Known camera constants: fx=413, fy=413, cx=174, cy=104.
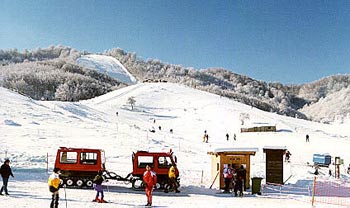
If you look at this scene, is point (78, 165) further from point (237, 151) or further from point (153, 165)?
point (237, 151)

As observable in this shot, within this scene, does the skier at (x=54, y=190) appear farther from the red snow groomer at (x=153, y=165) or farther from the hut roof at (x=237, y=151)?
the hut roof at (x=237, y=151)

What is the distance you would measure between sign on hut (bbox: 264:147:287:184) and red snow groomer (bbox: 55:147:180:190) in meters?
5.38

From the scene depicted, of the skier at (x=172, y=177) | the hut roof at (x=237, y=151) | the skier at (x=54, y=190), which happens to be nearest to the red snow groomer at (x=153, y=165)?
the skier at (x=172, y=177)

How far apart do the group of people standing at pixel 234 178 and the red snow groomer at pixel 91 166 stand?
223 centimetres

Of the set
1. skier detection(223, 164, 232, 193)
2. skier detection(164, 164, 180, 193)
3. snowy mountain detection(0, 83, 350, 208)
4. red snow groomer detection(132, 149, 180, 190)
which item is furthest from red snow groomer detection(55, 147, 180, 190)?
skier detection(223, 164, 232, 193)

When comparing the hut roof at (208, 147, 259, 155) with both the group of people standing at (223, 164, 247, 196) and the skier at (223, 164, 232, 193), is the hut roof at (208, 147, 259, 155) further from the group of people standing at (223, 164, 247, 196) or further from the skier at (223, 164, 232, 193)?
the skier at (223, 164, 232, 193)

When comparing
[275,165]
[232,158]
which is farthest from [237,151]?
[275,165]

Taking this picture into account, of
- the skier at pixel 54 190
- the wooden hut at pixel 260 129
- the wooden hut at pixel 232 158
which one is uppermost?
the wooden hut at pixel 260 129

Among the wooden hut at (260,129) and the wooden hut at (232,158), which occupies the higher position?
the wooden hut at (260,129)

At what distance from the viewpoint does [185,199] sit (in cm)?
1655

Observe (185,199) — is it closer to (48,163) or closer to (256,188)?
(256,188)

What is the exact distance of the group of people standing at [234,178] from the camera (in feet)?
59.1

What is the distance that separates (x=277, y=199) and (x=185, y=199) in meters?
4.04

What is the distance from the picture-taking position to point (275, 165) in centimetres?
2125
